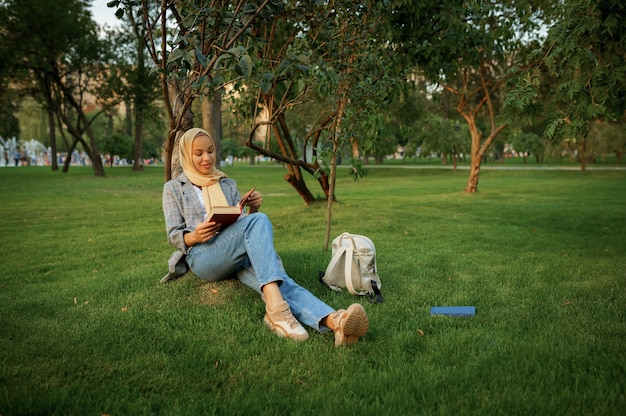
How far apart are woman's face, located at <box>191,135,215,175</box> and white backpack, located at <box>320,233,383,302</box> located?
1461 mm

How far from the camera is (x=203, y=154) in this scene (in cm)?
397

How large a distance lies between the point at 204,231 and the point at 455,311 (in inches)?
81.7

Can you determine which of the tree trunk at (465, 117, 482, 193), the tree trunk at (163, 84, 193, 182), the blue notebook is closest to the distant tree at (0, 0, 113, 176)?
the tree trunk at (465, 117, 482, 193)

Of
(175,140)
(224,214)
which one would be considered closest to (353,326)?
(224,214)

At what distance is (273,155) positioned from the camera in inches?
329

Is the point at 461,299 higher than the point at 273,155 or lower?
lower

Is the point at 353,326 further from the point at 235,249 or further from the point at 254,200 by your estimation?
the point at 254,200

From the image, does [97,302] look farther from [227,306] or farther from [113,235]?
[113,235]

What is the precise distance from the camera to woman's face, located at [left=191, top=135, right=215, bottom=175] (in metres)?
3.92

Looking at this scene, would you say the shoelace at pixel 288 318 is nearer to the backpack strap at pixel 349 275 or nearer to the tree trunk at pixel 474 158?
the backpack strap at pixel 349 275

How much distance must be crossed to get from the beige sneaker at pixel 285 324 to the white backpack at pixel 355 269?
1.07 meters

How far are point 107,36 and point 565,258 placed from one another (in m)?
28.3

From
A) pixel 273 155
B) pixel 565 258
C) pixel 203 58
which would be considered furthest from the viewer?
pixel 273 155

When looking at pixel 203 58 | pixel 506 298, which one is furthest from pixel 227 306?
pixel 506 298
